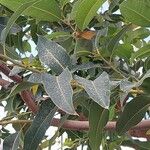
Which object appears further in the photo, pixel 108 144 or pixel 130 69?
pixel 108 144

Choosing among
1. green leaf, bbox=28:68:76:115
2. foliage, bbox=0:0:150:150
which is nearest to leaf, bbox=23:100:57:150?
foliage, bbox=0:0:150:150

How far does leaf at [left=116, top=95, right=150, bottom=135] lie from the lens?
75 cm

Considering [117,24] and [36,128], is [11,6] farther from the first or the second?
[117,24]

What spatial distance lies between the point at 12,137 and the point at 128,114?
293 mm

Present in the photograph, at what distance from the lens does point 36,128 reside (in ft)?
2.44

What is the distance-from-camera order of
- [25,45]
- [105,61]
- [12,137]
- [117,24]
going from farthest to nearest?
[25,45], [117,24], [12,137], [105,61]

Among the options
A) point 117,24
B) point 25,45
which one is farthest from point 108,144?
point 25,45

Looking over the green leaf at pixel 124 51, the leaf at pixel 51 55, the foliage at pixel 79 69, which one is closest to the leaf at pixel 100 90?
the foliage at pixel 79 69

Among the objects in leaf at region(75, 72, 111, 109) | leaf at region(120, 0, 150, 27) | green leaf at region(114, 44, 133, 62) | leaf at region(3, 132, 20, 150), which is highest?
leaf at region(120, 0, 150, 27)

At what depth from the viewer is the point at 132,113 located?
30.0 inches

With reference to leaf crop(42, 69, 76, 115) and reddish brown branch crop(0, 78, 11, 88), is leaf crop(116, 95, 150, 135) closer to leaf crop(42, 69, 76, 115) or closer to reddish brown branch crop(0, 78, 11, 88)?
leaf crop(42, 69, 76, 115)

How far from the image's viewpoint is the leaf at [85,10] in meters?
0.68

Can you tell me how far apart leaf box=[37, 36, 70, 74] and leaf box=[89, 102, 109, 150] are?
9 cm

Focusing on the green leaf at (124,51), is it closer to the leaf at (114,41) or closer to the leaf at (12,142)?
the leaf at (114,41)
